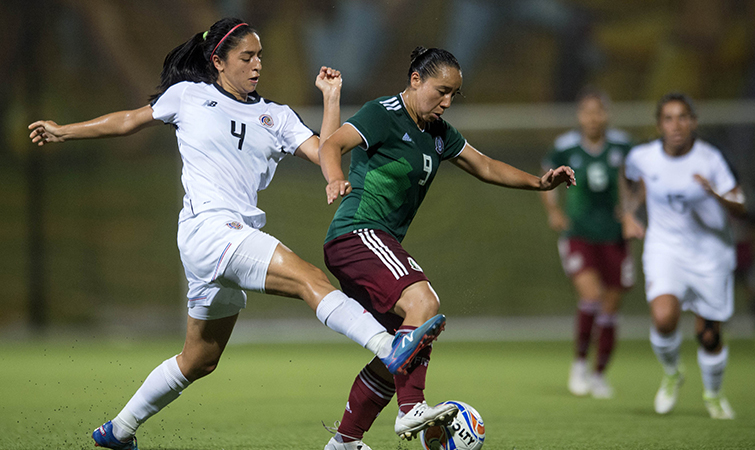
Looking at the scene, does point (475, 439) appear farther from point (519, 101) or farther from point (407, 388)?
point (519, 101)

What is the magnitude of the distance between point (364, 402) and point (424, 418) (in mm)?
702

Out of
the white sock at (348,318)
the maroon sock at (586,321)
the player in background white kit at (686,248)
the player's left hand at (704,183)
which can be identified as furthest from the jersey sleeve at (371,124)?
the maroon sock at (586,321)

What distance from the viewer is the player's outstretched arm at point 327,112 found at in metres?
4.12

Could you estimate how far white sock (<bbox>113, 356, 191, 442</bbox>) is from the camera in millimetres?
4277

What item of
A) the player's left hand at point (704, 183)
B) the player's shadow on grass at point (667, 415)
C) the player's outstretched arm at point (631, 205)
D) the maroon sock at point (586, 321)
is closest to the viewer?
the player's left hand at point (704, 183)

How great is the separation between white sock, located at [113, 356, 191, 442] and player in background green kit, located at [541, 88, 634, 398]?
3.99 metres

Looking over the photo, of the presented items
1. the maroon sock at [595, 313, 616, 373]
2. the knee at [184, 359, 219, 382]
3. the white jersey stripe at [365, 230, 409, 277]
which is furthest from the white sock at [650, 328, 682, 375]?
the knee at [184, 359, 219, 382]

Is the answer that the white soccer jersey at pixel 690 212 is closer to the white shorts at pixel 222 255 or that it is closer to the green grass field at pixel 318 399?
the green grass field at pixel 318 399

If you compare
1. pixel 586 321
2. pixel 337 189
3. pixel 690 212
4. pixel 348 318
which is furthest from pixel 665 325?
pixel 337 189

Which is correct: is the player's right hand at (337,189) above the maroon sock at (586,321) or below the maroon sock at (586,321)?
above

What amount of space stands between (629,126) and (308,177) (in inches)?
187

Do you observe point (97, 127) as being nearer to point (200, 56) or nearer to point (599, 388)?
point (200, 56)

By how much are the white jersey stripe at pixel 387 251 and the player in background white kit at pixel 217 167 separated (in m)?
0.28

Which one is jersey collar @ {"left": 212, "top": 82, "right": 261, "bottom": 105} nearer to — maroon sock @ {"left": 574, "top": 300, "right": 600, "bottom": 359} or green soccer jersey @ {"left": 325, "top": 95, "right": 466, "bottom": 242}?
green soccer jersey @ {"left": 325, "top": 95, "right": 466, "bottom": 242}
